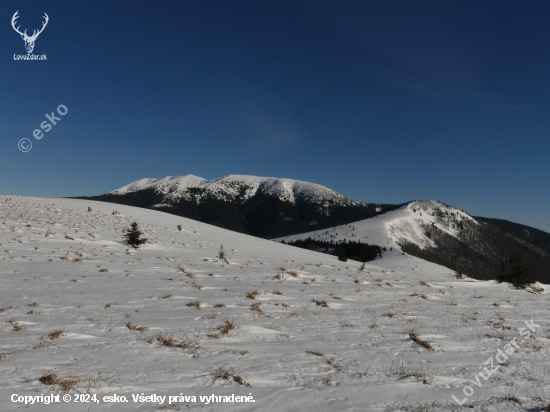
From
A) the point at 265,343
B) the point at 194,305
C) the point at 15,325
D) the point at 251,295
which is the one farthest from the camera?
the point at 251,295

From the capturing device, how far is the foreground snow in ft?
13.5

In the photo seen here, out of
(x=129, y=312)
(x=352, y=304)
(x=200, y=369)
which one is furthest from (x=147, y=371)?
(x=352, y=304)

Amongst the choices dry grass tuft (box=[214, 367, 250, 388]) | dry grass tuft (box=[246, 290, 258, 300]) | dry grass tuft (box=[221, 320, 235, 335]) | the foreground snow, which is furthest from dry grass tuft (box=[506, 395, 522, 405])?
dry grass tuft (box=[246, 290, 258, 300])

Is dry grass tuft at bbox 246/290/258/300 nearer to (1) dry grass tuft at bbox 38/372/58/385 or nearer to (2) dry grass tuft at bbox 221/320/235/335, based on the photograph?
(2) dry grass tuft at bbox 221/320/235/335

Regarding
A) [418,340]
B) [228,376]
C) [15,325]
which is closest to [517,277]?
[418,340]

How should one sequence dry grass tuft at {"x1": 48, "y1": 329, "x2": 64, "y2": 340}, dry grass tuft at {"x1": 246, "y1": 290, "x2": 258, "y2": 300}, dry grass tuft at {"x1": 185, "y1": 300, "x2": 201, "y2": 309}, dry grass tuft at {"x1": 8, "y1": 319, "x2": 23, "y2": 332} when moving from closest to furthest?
dry grass tuft at {"x1": 48, "y1": 329, "x2": 64, "y2": 340} → dry grass tuft at {"x1": 8, "y1": 319, "x2": 23, "y2": 332} → dry grass tuft at {"x1": 185, "y1": 300, "x2": 201, "y2": 309} → dry grass tuft at {"x1": 246, "y1": 290, "x2": 258, "y2": 300}

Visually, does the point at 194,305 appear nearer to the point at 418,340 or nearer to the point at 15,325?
the point at 15,325

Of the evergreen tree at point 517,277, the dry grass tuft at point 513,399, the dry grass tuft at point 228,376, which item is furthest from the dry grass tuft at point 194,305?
the evergreen tree at point 517,277

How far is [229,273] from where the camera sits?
16.2 m

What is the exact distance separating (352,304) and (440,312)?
9.20ft

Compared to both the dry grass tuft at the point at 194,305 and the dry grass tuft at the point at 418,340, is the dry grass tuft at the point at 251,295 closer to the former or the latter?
the dry grass tuft at the point at 194,305

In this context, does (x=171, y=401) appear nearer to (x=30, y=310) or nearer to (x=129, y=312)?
(x=129, y=312)

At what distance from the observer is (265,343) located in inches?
242

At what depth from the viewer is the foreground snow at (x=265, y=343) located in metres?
4.12
